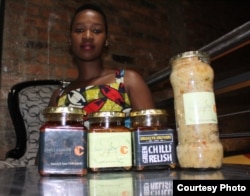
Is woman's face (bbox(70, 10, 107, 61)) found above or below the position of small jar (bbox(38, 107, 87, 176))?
above

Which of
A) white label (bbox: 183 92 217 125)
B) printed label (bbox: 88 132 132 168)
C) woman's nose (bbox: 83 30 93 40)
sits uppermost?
woman's nose (bbox: 83 30 93 40)

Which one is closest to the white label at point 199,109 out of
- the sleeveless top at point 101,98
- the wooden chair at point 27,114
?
the sleeveless top at point 101,98

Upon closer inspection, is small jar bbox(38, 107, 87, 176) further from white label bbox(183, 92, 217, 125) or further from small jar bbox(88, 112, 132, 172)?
white label bbox(183, 92, 217, 125)

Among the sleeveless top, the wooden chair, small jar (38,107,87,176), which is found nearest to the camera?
small jar (38,107,87,176)

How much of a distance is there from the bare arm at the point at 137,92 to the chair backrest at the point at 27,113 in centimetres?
67

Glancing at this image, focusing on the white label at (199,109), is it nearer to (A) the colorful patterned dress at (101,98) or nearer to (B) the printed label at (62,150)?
(B) the printed label at (62,150)

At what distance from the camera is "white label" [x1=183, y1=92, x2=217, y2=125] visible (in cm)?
54

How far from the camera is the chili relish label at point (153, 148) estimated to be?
55 centimetres

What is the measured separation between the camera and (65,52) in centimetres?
203

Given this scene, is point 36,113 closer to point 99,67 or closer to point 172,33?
point 99,67

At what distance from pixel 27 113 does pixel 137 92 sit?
2.82 ft

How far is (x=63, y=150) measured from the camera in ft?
1.68

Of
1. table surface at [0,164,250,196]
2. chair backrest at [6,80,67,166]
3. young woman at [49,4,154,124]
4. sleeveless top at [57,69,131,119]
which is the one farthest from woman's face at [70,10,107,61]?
table surface at [0,164,250,196]

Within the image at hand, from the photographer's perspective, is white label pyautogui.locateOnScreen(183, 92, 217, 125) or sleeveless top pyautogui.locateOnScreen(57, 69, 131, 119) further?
sleeveless top pyautogui.locateOnScreen(57, 69, 131, 119)
